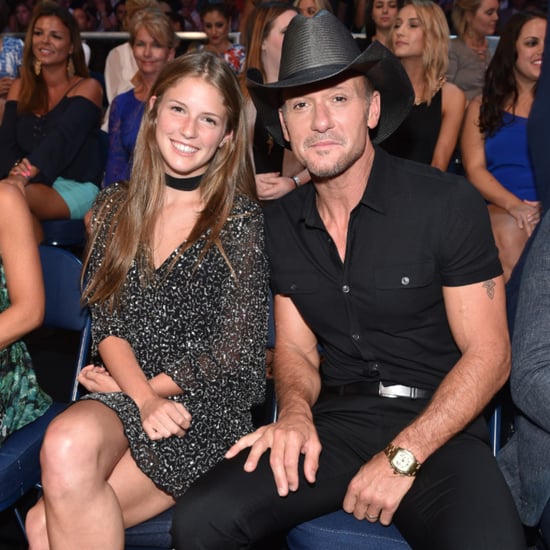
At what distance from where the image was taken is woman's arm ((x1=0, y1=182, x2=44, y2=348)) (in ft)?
7.27

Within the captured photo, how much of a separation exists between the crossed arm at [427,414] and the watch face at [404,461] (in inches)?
0.6

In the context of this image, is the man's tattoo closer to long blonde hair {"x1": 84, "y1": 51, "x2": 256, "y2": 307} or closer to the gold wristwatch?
the gold wristwatch

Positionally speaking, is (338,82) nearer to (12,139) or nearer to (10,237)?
(10,237)

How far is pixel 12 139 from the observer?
4164 mm

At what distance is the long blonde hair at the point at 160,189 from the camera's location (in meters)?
2.18

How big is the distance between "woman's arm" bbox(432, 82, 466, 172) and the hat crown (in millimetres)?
1593

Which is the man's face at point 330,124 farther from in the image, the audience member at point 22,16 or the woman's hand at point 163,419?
the audience member at point 22,16

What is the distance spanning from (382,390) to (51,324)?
109cm

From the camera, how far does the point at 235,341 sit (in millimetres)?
2096

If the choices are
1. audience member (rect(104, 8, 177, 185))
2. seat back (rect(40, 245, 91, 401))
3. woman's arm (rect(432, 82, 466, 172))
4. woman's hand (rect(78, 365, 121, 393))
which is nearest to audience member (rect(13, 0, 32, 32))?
audience member (rect(104, 8, 177, 185))

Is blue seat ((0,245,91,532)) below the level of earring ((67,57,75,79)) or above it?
below

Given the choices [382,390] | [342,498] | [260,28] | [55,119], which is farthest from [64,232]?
[342,498]

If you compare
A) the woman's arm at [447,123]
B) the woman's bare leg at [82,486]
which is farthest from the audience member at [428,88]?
the woman's bare leg at [82,486]

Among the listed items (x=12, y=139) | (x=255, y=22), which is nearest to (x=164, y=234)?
(x=255, y=22)
